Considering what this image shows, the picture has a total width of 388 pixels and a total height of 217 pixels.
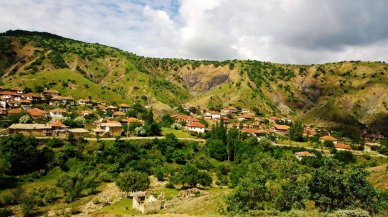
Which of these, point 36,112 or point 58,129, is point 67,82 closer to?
point 36,112

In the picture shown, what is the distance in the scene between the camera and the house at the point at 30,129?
84.6m

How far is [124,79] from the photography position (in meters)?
184

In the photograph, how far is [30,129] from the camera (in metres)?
86.5

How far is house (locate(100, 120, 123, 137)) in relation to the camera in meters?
96.8

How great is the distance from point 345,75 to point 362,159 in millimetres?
115620

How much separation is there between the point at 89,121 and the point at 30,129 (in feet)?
65.4

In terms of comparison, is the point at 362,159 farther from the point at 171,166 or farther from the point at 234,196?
the point at 234,196

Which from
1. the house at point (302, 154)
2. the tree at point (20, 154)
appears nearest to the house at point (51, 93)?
the tree at point (20, 154)

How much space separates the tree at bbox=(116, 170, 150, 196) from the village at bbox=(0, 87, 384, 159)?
27.1 metres

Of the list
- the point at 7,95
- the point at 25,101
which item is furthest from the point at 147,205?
the point at 7,95

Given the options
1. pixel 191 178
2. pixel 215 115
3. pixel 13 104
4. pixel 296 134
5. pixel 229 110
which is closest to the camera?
pixel 191 178

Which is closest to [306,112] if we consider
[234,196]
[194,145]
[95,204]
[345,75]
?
[345,75]

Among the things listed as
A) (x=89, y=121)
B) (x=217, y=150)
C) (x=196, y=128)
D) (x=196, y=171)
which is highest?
(x=89, y=121)

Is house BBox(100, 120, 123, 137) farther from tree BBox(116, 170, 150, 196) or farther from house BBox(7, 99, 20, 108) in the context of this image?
house BBox(7, 99, 20, 108)
